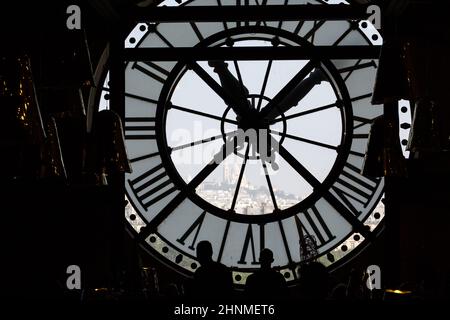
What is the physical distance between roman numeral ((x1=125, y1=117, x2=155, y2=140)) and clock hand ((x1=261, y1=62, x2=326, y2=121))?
0.90 meters

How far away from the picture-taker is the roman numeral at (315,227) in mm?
6598

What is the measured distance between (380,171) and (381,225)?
2.04 m

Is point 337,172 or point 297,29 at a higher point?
point 297,29

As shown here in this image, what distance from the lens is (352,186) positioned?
6.66 m

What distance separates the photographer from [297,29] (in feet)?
22.1

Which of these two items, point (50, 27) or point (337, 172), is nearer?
point (50, 27)

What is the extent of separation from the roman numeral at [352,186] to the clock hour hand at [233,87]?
0.93 metres

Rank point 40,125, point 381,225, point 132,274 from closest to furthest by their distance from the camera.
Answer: point 40,125 < point 132,274 < point 381,225

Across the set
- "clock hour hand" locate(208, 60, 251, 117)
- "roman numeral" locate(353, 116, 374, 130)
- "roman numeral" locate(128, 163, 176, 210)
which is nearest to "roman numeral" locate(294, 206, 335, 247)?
"roman numeral" locate(353, 116, 374, 130)

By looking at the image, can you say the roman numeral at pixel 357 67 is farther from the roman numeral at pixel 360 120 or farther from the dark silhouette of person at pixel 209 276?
the dark silhouette of person at pixel 209 276

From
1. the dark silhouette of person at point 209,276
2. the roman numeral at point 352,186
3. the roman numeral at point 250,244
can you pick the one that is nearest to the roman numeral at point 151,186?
the roman numeral at point 250,244

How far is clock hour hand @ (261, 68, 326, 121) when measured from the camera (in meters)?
6.45
